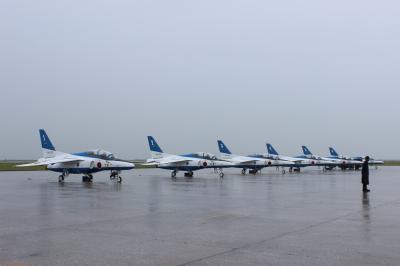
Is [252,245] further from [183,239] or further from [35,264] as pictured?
[35,264]

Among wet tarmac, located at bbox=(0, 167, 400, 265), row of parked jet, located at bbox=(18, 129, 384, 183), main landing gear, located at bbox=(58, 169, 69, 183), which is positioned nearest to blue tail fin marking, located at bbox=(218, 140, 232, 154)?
row of parked jet, located at bbox=(18, 129, 384, 183)

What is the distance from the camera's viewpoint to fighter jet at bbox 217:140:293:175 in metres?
45.7

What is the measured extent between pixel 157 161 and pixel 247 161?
35.4ft

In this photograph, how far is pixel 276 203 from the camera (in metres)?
15.0

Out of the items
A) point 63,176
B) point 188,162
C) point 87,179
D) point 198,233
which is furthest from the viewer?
point 188,162

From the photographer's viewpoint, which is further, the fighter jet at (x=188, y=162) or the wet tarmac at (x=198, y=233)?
the fighter jet at (x=188, y=162)

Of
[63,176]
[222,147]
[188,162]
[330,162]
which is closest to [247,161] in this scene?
[222,147]

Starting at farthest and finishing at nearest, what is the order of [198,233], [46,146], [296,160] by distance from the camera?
[296,160] → [46,146] → [198,233]

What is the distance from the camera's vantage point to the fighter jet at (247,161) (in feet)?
150

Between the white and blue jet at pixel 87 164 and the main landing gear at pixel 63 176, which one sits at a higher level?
the white and blue jet at pixel 87 164

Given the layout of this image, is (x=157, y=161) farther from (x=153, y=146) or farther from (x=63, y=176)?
(x=63, y=176)

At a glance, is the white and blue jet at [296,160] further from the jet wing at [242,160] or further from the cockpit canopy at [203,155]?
the cockpit canopy at [203,155]

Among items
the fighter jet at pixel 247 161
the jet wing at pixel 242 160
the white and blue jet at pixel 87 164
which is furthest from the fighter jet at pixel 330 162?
the white and blue jet at pixel 87 164

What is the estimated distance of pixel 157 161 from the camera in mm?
39375
